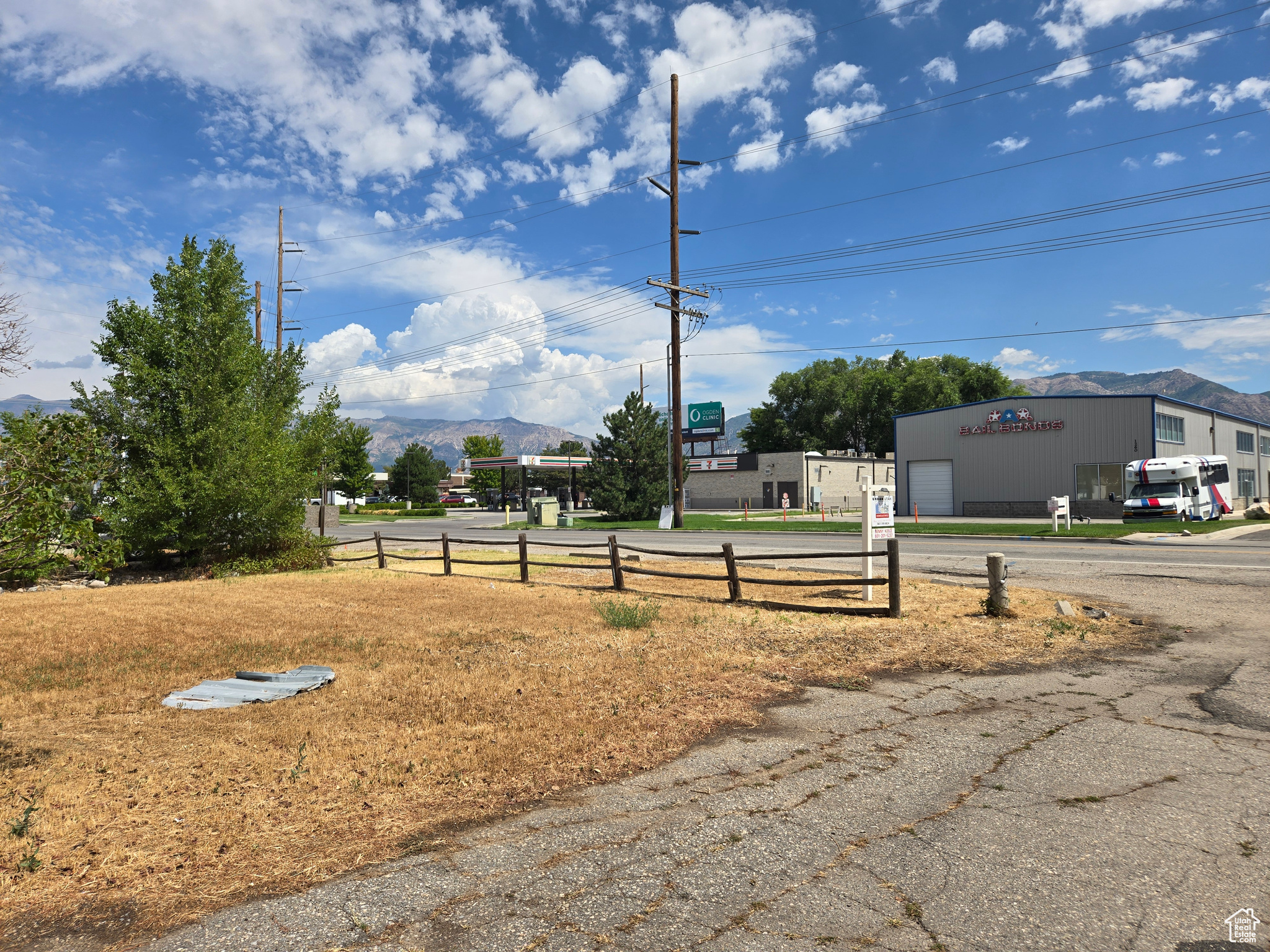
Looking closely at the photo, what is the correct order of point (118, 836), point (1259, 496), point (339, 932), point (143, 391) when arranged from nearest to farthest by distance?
point (339, 932), point (118, 836), point (143, 391), point (1259, 496)

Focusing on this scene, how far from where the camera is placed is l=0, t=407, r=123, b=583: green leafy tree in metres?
4.20

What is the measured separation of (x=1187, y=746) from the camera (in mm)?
5137

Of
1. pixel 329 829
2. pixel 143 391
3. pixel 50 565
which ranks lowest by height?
pixel 329 829

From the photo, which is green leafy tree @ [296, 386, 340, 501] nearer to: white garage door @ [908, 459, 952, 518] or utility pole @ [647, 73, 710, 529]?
utility pole @ [647, 73, 710, 529]

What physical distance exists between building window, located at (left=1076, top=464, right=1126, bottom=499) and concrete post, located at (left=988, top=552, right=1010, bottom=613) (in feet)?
105

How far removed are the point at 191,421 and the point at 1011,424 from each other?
3835 cm

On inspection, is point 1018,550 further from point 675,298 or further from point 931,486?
point 931,486

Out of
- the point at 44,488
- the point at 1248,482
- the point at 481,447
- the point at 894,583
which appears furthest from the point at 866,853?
the point at 481,447

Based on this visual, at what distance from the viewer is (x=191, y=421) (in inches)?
676

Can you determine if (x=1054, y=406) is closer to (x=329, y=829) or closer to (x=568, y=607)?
(x=568, y=607)

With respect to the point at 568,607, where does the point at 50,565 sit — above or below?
above

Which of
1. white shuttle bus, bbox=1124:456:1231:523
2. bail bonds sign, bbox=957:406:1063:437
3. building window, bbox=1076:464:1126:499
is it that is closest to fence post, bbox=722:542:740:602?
white shuttle bus, bbox=1124:456:1231:523

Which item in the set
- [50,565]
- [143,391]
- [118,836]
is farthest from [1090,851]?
[143,391]

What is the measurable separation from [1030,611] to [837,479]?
165 ft
